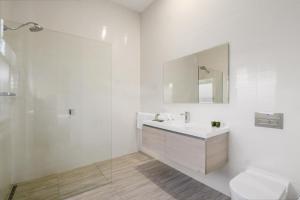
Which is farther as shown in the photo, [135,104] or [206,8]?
[135,104]

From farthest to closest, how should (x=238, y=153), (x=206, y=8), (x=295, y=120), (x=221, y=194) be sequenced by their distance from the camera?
(x=206, y=8) → (x=221, y=194) → (x=238, y=153) → (x=295, y=120)

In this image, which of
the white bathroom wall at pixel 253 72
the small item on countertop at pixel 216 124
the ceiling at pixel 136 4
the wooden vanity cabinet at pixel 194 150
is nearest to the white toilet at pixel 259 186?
the white bathroom wall at pixel 253 72

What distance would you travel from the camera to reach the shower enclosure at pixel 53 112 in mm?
1964

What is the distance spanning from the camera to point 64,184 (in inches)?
82.1

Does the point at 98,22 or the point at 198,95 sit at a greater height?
the point at 98,22

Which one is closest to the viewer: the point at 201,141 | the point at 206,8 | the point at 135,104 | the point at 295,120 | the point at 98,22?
the point at 295,120

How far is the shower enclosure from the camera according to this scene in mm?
1964

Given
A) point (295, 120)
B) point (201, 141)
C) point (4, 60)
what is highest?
point (4, 60)

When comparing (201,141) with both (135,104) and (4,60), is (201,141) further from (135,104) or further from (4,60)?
(4,60)

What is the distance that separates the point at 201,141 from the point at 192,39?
1.43 metres

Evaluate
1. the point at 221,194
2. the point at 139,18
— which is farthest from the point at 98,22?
the point at 221,194

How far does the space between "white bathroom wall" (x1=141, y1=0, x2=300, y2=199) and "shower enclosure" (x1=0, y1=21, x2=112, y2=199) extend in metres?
1.51

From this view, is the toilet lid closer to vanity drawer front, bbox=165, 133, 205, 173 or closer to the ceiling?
vanity drawer front, bbox=165, 133, 205, 173

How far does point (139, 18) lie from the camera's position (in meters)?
3.31
